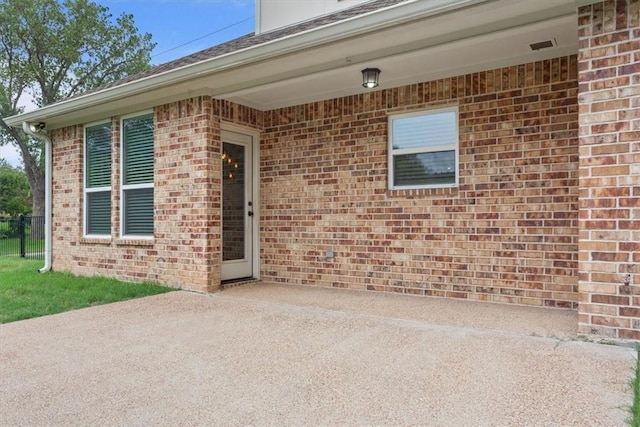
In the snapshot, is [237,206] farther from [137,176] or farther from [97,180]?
[97,180]

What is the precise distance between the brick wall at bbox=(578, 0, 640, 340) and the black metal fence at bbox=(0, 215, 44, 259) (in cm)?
1201

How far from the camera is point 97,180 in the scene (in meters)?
7.37

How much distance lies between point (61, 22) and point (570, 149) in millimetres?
22127

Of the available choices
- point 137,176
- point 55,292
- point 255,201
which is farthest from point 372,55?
point 55,292

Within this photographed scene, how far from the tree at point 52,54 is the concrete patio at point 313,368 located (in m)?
19.5

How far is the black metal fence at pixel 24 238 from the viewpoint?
11766 millimetres

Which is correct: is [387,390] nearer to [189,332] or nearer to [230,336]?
[230,336]

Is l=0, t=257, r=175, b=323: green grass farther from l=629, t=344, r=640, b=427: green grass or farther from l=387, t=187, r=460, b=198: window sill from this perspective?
l=629, t=344, r=640, b=427: green grass

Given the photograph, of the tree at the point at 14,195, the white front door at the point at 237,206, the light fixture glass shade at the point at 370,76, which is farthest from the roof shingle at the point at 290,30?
the tree at the point at 14,195

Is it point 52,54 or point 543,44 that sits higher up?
point 52,54

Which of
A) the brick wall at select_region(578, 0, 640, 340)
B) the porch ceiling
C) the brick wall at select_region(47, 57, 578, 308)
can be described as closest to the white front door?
the brick wall at select_region(47, 57, 578, 308)

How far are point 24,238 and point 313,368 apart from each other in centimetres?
1170

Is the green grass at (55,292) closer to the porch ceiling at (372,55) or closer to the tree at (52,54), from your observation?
the porch ceiling at (372,55)

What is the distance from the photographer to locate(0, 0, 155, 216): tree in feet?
63.7
